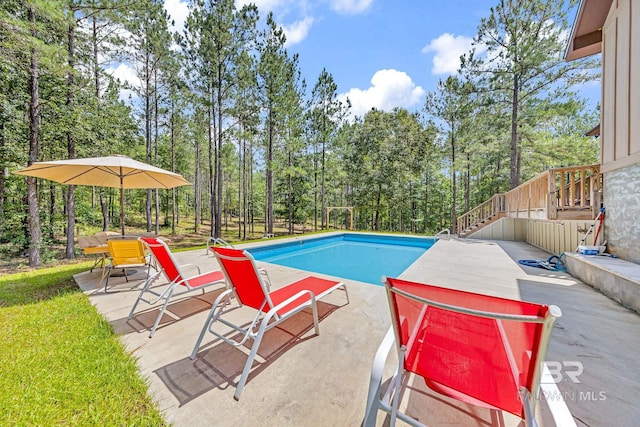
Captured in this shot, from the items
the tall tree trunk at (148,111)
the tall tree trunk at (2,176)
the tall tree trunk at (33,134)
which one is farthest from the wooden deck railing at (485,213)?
the tall tree trunk at (2,176)

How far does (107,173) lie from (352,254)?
776cm

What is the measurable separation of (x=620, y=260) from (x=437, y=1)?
28.5 feet

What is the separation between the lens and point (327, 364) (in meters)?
2.11

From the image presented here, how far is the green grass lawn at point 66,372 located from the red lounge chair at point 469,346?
5.42ft

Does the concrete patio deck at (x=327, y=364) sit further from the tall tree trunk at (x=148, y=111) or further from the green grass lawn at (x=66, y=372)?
the tall tree trunk at (x=148, y=111)

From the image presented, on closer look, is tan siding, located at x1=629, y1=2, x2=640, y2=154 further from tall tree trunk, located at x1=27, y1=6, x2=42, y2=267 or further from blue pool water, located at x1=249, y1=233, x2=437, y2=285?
tall tree trunk, located at x1=27, y1=6, x2=42, y2=267

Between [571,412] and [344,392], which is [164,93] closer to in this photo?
[344,392]

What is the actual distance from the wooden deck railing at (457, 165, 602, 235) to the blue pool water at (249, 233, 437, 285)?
3.50 metres

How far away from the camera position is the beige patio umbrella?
4285 millimetres

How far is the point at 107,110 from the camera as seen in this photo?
9.05m

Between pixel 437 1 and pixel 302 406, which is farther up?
pixel 437 1

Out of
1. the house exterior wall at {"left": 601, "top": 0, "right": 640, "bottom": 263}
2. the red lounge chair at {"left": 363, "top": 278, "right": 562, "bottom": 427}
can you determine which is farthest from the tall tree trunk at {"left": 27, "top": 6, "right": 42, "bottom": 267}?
the house exterior wall at {"left": 601, "top": 0, "right": 640, "bottom": 263}

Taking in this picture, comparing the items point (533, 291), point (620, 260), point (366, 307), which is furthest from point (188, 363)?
point (620, 260)

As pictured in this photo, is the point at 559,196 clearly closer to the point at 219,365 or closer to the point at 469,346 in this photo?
the point at 469,346
